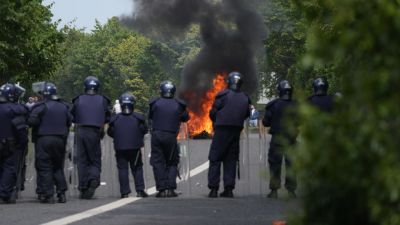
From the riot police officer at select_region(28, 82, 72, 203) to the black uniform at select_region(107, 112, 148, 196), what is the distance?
0.98 metres

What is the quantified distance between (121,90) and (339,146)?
134 m

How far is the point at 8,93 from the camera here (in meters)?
16.5

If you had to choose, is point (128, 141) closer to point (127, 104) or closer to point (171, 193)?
point (127, 104)

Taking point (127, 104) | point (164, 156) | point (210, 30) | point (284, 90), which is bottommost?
point (164, 156)

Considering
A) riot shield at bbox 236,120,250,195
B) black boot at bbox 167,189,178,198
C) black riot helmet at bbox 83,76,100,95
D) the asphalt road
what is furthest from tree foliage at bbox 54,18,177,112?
black boot at bbox 167,189,178,198

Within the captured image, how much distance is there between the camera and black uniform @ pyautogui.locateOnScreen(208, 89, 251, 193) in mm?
17156

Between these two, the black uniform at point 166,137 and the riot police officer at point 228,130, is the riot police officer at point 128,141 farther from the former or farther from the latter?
the riot police officer at point 228,130

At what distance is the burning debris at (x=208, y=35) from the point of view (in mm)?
42344

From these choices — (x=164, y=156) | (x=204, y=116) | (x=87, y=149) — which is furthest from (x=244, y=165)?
(x=204, y=116)

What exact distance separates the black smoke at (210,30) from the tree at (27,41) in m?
5.56

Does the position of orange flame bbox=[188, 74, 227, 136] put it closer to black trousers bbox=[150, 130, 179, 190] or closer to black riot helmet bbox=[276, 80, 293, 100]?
black trousers bbox=[150, 130, 179, 190]

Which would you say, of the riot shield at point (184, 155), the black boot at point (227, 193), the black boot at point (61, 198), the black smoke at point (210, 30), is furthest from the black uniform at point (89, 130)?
the black smoke at point (210, 30)

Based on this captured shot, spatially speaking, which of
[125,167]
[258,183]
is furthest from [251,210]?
[258,183]

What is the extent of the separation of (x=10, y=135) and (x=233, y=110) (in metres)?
3.10
